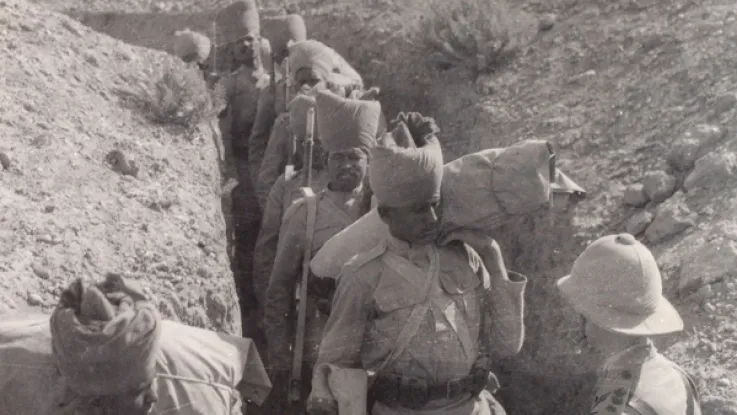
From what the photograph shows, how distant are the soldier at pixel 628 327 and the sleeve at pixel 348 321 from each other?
0.88 m

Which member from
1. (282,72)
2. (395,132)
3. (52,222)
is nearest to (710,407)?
(395,132)

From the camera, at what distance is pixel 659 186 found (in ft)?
18.5

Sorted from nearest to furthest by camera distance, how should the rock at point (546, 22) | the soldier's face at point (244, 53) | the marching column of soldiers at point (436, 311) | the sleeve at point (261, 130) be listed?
the marching column of soldiers at point (436, 311), the rock at point (546, 22), the sleeve at point (261, 130), the soldier's face at point (244, 53)

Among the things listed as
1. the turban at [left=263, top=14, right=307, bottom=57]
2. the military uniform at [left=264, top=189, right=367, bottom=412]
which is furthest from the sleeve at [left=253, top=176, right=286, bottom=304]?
the turban at [left=263, top=14, right=307, bottom=57]

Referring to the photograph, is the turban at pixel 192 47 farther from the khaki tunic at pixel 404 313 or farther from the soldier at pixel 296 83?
the khaki tunic at pixel 404 313

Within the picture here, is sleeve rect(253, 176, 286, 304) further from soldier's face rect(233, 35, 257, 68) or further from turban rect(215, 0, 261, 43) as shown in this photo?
turban rect(215, 0, 261, 43)

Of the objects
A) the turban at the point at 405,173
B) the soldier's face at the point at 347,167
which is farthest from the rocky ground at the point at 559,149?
the turban at the point at 405,173

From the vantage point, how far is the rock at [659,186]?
5.61 metres

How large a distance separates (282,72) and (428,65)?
1.40 m

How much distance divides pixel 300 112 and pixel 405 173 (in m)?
3.14

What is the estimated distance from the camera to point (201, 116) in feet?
23.5

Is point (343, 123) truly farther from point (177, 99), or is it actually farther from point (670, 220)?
point (177, 99)

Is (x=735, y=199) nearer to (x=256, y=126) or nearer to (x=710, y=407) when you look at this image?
(x=710, y=407)

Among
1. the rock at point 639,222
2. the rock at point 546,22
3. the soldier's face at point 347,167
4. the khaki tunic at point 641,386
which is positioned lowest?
the rock at point 639,222
